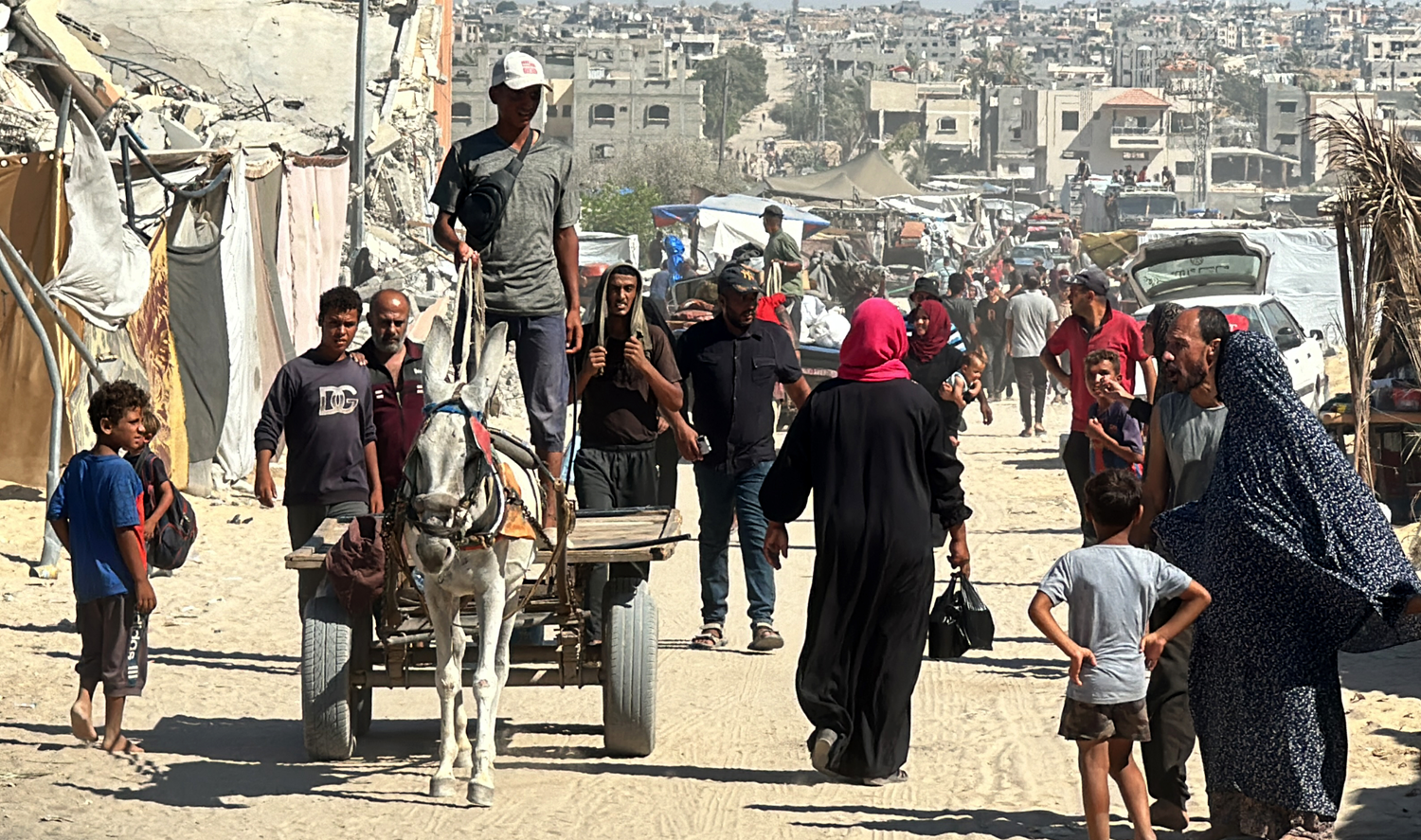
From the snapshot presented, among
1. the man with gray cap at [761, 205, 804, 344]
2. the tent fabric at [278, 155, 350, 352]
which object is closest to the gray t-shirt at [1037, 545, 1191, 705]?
the tent fabric at [278, 155, 350, 352]

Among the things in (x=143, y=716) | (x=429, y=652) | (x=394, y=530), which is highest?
(x=394, y=530)

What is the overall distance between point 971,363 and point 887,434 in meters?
5.09

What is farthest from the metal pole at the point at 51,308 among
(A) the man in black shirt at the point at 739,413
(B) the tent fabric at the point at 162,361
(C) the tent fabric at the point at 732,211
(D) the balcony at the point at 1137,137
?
(D) the balcony at the point at 1137,137

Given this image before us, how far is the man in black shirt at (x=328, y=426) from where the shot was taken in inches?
339

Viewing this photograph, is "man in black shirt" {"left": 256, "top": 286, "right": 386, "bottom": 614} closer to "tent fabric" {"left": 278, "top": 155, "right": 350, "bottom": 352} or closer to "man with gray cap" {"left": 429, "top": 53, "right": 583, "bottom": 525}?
"man with gray cap" {"left": 429, "top": 53, "right": 583, "bottom": 525}

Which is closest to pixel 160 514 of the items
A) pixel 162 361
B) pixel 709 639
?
pixel 709 639

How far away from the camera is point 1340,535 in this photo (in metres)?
5.99

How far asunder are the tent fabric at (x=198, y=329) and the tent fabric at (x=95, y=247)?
2.00m

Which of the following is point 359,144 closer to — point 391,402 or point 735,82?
point 391,402

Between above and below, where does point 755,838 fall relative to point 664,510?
below

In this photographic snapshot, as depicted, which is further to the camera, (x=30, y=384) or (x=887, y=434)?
(x=30, y=384)

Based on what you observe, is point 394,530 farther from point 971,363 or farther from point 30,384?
point 30,384

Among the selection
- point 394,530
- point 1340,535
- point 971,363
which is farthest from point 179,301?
point 1340,535

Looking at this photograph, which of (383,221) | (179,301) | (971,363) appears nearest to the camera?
(971,363)
